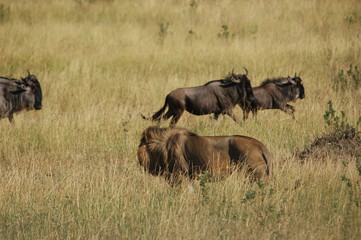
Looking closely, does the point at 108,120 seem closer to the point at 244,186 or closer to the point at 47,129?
the point at 47,129

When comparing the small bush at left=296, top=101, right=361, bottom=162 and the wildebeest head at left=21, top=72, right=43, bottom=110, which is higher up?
the wildebeest head at left=21, top=72, right=43, bottom=110

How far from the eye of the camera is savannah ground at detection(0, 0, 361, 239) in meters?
5.20

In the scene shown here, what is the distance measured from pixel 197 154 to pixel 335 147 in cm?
235

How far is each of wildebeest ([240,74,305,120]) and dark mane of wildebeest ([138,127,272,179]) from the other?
5.02m

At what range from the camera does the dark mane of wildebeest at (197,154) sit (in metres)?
5.84

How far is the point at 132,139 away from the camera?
8.52m

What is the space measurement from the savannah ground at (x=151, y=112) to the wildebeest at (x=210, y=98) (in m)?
0.25

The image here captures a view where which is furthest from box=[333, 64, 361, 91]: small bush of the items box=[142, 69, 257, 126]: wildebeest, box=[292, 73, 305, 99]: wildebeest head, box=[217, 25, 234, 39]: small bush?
box=[217, 25, 234, 39]: small bush

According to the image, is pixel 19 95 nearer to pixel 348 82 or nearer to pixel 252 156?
pixel 252 156

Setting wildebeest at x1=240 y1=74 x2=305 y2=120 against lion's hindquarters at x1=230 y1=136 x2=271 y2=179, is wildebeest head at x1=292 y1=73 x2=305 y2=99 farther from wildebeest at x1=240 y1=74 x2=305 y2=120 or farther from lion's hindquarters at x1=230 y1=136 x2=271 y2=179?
lion's hindquarters at x1=230 y1=136 x2=271 y2=179

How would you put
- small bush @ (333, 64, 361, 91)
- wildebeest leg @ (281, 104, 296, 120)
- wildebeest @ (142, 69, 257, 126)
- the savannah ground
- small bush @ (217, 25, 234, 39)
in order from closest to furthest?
the savannah ground < wildebeest @ (142, 69, 257, 126) < wildebeest leg @ (281, 104, 296, 120) < small bush @ (333, 64, 361, 91) < small bush @ (217, 25, 234, 39)

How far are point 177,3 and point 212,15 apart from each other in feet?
5.90

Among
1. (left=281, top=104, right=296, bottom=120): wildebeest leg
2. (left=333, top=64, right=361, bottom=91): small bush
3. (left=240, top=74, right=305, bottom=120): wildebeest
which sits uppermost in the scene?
(left=333, top=64, right=361, bottom=91): small bush

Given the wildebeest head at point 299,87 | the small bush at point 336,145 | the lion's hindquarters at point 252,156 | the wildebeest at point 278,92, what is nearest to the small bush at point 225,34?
the wildebeest at point 278,92
